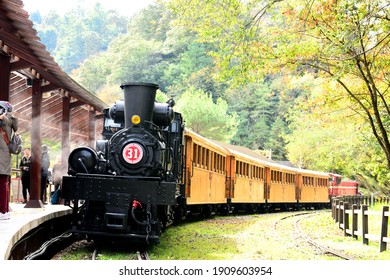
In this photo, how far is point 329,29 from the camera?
1300 centimetres

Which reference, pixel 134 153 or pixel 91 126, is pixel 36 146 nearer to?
pixel 134 153

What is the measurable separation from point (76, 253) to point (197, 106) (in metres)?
20.3

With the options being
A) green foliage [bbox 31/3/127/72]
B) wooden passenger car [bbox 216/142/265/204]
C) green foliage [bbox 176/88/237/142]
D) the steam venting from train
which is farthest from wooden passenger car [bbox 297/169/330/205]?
the steam venting from train

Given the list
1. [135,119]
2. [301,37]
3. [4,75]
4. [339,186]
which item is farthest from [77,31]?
[339,186]

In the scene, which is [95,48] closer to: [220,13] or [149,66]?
[149,66]

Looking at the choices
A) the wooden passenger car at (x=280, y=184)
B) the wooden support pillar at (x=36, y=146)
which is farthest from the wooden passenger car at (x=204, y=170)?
the wooden passenger car at (x=280, y=184)

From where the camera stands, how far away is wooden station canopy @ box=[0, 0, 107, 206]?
8.02 m

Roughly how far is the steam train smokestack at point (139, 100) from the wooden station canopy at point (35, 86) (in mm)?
1430

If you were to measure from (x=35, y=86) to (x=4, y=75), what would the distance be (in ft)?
7.40

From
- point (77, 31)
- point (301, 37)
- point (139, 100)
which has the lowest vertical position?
point (139, 100)

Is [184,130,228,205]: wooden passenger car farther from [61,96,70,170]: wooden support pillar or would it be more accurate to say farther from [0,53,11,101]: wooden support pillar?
[0,53,11,101]: wooden support pillar

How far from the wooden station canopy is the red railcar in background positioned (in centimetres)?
2126

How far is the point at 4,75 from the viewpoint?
8875mm

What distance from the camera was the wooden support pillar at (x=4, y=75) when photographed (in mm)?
8820
